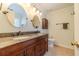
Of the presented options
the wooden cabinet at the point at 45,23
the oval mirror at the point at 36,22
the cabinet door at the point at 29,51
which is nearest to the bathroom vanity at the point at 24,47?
the cabinet door at the point at 29,51

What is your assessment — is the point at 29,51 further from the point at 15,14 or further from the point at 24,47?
the point at 15,14

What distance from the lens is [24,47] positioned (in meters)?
1.49

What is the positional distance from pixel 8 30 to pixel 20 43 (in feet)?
2.16

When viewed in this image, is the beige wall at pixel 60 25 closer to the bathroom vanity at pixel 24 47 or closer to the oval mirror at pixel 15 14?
the bathroom vanity at pixel 24 47

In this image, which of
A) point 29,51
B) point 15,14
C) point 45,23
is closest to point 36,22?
point 15,14

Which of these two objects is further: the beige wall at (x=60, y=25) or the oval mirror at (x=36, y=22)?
the oval mirror at (x=36, y=22)

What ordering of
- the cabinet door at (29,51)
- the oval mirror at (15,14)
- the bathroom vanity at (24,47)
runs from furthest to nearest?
the oval mirror at (15,14) → the cabinet door at (29,51) → the bathroom vanity at (24,47)

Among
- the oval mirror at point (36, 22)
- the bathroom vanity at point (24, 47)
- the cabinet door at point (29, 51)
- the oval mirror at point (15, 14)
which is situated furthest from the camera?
the oval mirror at point (36, 22)

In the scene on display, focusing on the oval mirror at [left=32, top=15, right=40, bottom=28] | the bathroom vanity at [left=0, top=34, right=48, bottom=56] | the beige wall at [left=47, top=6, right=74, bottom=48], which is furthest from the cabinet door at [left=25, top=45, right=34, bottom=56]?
the oval mirror at [left=32, top=15, right=40, bottom=28]

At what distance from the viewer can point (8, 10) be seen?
75.1 inches

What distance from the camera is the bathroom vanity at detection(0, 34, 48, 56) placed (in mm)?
1083

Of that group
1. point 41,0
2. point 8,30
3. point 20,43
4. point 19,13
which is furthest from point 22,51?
point 19,13

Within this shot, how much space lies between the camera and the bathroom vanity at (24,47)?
108cm

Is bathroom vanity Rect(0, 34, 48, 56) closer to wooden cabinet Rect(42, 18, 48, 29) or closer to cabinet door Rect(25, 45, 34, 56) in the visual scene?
cabinet door Rect(25, 45, 34, 56)
